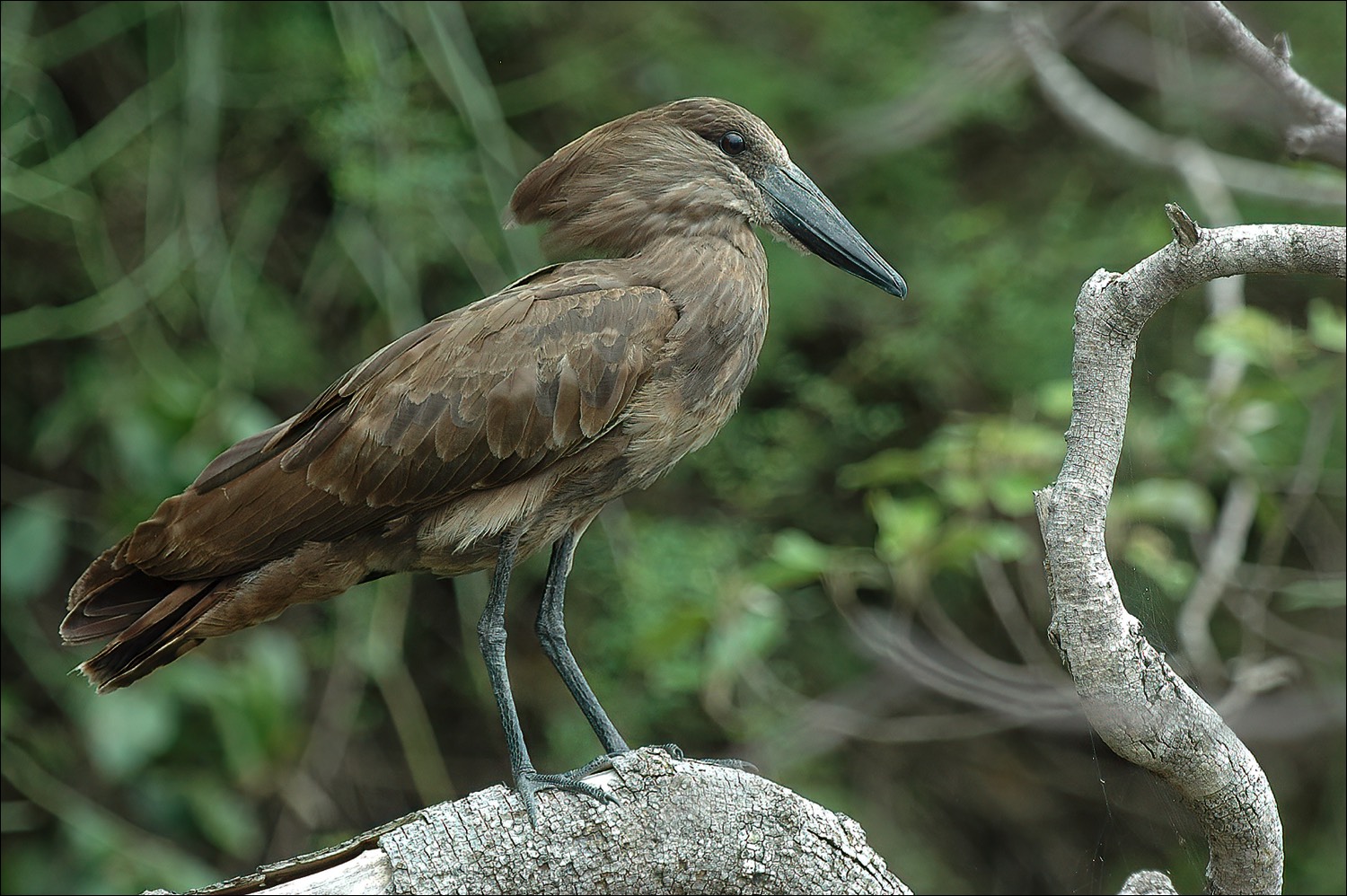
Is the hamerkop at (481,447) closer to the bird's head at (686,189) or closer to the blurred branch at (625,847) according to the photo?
the bird's head at (686,189)

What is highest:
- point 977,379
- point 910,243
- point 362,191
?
point 362,191

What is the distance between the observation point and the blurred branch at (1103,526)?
5.80 feet

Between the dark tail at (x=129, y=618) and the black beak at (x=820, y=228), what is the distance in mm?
1154

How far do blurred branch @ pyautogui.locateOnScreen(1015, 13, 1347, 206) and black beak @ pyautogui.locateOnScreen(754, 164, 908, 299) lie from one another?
1601mm

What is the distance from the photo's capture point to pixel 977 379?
15.0 ft

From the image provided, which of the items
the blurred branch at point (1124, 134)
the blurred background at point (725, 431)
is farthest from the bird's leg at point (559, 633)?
the blurred branch at point (1124, 134)

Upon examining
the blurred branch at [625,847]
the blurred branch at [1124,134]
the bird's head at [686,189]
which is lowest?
the blurred branch at [625,847]

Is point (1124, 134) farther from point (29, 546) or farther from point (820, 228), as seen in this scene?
point (29, 546)

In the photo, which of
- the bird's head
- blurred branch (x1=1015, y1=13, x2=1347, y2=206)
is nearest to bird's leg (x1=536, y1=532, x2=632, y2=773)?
Answer: the bird's head

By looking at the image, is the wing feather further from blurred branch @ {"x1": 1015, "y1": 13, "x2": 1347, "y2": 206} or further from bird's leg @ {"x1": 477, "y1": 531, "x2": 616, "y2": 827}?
blurred branch @ {"x1": 1015, "y1": 13, "x2": 1347, "y2": 206}

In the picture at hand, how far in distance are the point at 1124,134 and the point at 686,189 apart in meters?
2.05

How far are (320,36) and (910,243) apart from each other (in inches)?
74.9

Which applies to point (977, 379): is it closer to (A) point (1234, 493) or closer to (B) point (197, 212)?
(A) point (1234, 493)

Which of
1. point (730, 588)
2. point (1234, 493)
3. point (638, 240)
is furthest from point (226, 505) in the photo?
point (1234, 493)
